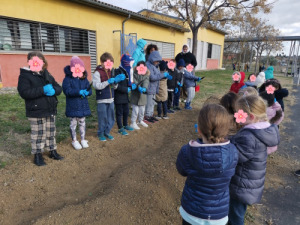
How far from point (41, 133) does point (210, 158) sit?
2708mm

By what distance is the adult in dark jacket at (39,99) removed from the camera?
9.71ft

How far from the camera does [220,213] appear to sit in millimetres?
1586

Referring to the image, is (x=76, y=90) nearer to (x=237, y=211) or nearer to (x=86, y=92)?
(x=86, y=92)

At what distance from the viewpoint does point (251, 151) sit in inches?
72.8

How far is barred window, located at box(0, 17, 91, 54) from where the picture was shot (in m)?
7.85

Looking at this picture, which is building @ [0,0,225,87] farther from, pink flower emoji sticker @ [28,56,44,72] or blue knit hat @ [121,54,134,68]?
pink flower emoji sticker @ [28,56,44,72]

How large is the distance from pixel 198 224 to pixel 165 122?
424 centimetres

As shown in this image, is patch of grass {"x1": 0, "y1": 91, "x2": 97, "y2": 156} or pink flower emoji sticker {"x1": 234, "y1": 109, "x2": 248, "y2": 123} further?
patch of grass {"x1": 0, "y1": 91, "x2": 97, "y2": 156}

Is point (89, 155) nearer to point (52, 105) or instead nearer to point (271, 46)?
point (52, 105)

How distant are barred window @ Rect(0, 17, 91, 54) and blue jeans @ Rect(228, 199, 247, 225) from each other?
8888 millimetres

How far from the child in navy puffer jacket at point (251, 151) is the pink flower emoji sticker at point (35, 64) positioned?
261 centimetres

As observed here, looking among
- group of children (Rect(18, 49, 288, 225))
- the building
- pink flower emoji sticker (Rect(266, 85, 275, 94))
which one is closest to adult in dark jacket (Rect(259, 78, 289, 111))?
group of children (Rect(18, 49, 288, 225))

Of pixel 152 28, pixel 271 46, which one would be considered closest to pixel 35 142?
pixel 152 28

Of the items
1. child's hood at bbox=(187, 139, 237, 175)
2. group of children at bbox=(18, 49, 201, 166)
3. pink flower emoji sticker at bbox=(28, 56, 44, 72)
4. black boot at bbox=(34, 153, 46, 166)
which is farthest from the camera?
black boot at bbox=(34, 153, 46, 166)
